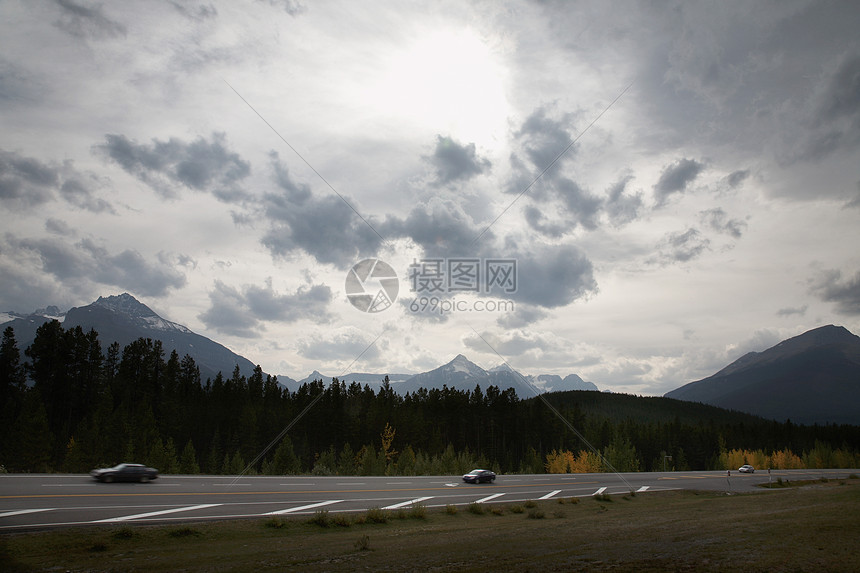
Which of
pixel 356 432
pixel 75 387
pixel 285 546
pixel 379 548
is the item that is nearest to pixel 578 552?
pixel 379 548

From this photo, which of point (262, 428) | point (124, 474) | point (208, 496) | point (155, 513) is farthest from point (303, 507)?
point (262, 428)

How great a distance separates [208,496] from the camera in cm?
2661

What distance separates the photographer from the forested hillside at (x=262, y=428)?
3022 inches

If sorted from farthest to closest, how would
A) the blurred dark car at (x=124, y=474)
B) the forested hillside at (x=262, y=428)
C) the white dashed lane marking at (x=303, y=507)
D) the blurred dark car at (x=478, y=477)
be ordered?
the forested hillside at (x=262, y=428)
the blurred dark car at (x=478, y=477)
the blurred dark car at (x=124, y=474)
the white dashed lane marking at (x=303, y=507)

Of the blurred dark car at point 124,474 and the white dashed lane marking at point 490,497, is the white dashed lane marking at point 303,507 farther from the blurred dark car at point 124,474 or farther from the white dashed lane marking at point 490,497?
the blurred dark car at point 124,474

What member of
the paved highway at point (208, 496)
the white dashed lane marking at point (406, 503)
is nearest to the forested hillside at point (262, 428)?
the paved highway at point (208, 496)

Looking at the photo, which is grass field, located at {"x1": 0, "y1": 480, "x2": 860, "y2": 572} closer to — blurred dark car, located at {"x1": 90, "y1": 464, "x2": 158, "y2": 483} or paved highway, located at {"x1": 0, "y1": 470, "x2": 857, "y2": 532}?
paved highway, located at {"x1": 0, "y1": 470, "x2": 857, "y2": 532}

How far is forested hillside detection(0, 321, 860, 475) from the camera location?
76750 millimetres

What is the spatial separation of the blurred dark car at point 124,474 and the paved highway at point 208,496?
2.45 feet

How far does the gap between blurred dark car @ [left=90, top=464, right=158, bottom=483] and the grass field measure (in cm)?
1424

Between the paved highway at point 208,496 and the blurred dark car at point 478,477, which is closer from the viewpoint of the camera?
the paved highway at point 208,496

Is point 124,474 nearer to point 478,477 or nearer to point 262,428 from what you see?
point 478,477

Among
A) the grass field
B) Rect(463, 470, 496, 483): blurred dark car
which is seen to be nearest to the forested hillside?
Rect(463, 470, 496, 483): blurred dark car

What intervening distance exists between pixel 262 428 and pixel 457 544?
9457cm
